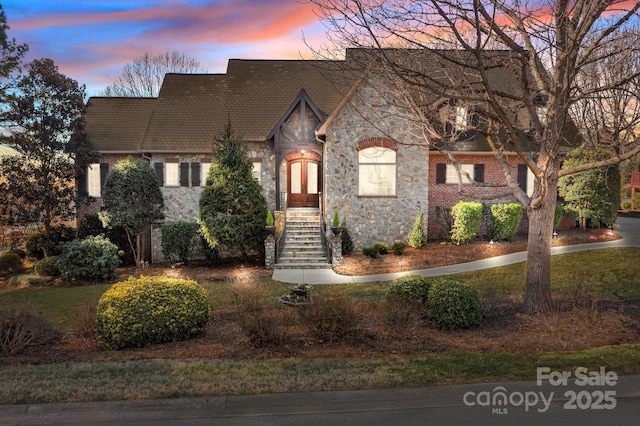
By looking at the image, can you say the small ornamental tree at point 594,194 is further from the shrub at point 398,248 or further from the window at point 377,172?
the shrub at point 398,248

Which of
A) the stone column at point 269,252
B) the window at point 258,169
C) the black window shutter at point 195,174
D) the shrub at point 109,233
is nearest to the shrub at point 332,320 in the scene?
the stone column at point 269,252

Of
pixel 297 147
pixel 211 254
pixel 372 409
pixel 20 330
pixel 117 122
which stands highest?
pixel 117 122

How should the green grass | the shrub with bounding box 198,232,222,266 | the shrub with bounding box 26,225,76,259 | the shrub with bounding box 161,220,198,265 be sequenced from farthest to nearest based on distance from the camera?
the shrub with bounding box 26,225,76,259 < the shrub with bounding box 161,220,198,265 < the shrub with bounding box 198,232,222,266 < the green grass

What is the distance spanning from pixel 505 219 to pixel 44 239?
61.8 feet

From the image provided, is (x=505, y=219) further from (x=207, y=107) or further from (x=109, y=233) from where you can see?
(x=109, y=233)

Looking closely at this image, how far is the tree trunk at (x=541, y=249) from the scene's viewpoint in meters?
9.63

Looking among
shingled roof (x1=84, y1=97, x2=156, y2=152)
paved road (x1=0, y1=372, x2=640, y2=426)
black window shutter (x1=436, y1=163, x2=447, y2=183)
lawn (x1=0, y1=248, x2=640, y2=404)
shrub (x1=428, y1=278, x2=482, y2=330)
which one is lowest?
paved road (x1=0, y1=372, x2=640, y2=426)

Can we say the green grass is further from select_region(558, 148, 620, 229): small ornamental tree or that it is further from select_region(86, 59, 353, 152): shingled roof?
select_region(86, 59, 353, 152): shingled roof

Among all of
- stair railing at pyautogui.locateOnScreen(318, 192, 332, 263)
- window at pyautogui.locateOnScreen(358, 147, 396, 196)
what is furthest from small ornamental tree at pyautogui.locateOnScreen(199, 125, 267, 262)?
window at pyautogui.locateOnScreen(358, 147, 396, 196)

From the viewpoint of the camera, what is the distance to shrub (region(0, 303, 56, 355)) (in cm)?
775

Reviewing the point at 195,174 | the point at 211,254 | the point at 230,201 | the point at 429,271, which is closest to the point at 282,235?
the point at 230,201

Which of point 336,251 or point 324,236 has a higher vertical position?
point 324,236

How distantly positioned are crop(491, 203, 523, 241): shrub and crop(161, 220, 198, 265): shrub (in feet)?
37.5

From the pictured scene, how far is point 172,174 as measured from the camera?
2214 centimetres
